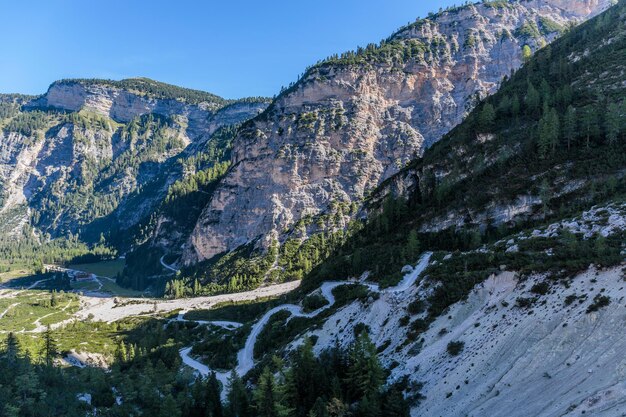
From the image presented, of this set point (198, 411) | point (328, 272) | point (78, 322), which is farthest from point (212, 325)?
point (198, 411)

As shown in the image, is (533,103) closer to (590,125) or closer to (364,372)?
(590,125)

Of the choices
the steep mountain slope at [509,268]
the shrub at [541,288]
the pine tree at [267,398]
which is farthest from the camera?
the pine tree at [267,398]

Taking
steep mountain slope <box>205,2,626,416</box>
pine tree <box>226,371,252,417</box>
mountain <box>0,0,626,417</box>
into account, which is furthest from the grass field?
pine tree <box>226,371,252,417</box>

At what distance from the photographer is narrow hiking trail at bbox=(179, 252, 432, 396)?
71375 mm

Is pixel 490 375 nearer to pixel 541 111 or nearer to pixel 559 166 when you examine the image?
pixel 559 166

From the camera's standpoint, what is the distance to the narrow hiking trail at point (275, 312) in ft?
234

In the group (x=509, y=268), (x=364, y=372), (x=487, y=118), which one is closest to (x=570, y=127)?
(x=487, y=118)

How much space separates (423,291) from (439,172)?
6414 cm

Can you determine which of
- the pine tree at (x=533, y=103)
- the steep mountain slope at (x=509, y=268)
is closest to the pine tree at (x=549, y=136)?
the steep mountain slope at (x=509, y=268)

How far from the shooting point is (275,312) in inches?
4156

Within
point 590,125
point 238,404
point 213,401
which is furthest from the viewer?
point 590,125

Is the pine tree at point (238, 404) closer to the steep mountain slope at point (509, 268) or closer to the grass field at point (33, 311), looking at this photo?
the steep mountain slope at point (509, 268)

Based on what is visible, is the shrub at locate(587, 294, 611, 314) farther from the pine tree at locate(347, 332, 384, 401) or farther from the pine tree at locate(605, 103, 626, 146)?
the pine tree at locate(605, 103, 626, 146)

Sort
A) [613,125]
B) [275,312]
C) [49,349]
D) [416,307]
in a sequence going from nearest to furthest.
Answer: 1. [416,307]
2. [613,125]
3. [49,349]
4. [275,312]
